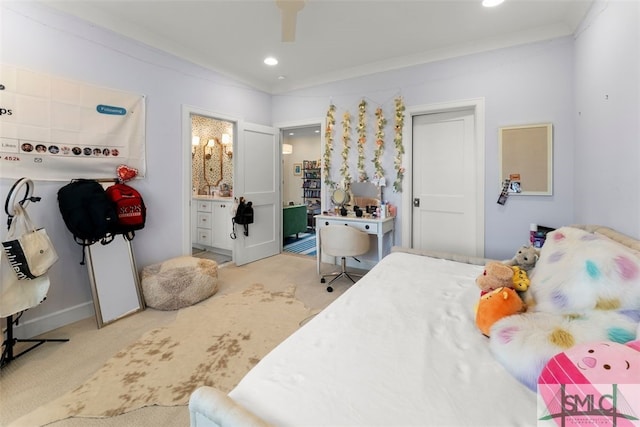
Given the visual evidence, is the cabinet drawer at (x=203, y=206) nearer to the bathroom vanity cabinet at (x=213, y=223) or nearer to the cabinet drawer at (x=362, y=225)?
the bathroom vanity cabinet at (x=213, y=223)

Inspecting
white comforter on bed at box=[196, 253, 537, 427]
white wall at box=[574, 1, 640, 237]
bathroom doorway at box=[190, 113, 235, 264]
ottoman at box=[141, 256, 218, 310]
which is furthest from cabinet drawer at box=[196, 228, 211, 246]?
white wall at box=[574, 1, 640, 237]

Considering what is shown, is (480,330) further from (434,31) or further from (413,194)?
(434,31)

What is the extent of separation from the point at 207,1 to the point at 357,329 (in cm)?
271

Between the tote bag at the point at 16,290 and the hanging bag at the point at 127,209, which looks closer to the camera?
the tote bag at the point at 16,290

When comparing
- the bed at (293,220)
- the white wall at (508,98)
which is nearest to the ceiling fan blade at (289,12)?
the white wall at (508,98)

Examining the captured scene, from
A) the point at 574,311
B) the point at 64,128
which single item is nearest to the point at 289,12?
the point at 64,128

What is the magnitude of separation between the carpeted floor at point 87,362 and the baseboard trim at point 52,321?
0.22 feet

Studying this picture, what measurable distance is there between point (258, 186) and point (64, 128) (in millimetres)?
2255

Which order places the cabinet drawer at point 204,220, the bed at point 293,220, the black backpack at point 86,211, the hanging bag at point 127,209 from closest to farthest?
the black backpack at point 86,211, the hanging bag at point 127,209, the cabinet drawer at point 204,220, the bed at point 293,220

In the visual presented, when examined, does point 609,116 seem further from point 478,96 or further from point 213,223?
point 213,223

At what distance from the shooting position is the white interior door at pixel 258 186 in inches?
158

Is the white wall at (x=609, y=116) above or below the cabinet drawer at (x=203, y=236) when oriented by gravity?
above

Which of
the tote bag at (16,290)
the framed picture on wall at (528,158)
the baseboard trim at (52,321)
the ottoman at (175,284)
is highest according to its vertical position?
the framed picture on wall at (528,158)

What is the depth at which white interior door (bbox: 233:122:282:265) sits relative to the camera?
13.2ft
